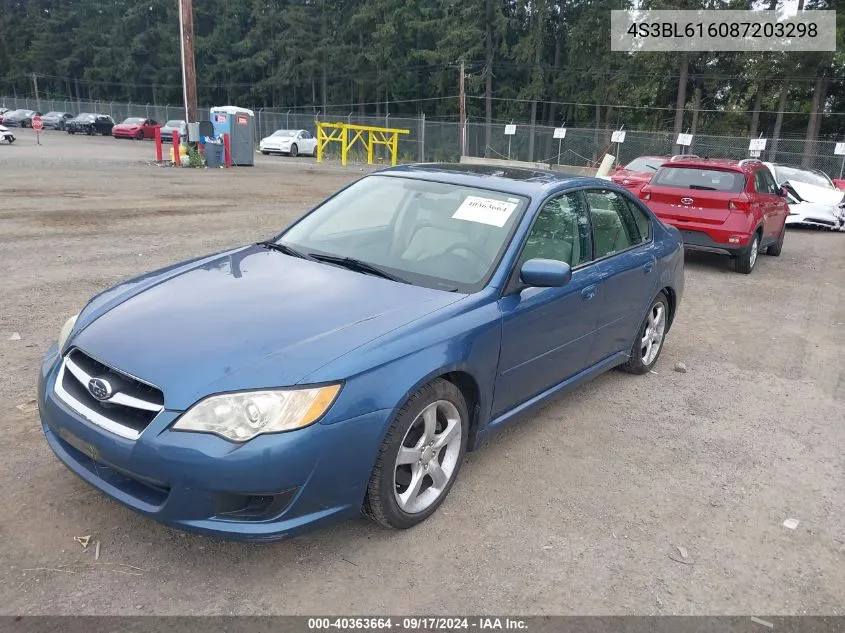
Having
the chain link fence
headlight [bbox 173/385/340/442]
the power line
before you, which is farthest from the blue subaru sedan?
the power line

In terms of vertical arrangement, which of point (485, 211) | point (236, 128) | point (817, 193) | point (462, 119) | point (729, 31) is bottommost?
point (817, 193)

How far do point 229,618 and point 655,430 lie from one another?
295 cm

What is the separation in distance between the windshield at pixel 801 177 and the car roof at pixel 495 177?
13082 millimetres

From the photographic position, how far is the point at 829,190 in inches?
604

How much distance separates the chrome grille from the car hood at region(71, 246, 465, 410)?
52 millimetres

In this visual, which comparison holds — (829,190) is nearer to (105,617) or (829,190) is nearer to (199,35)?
(105,617)

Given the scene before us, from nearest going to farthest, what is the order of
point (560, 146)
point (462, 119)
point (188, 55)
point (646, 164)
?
point (646, 164), point (188, 55), point (462, 119), point (560, 146)

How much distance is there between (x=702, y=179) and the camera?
960 cm

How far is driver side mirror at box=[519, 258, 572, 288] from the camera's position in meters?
3.36

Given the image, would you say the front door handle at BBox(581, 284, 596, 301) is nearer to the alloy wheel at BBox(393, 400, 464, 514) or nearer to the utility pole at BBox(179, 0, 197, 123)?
the alloy wheel at BBox(393, 400, 464, 514)

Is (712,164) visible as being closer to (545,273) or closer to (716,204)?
(716,204)

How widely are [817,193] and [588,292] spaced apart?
13.9 metres

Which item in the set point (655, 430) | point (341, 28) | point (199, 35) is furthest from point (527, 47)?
point (655, 430)

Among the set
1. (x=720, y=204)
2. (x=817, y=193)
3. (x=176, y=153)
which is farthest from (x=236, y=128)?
(x=720, y=204)
